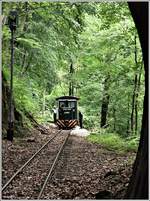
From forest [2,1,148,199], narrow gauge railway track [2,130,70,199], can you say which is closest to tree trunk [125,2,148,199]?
narrow gauge railway track [2,130,70,199]

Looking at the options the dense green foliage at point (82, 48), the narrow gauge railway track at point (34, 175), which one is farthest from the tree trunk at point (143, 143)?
the dense green foliage at point (82, 48)

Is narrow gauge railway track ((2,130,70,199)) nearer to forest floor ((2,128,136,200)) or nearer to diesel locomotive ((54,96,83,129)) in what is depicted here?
forest floor ((2,128,136,200))

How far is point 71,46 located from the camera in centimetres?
2589

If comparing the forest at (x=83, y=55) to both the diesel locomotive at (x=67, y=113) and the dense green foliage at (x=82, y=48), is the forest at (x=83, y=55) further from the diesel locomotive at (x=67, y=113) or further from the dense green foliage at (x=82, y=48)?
the diesel locomotive at (x=67, y=113)

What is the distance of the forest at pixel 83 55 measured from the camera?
20.3 metres

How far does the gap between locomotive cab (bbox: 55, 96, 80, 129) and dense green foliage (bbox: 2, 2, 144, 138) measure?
394 cm

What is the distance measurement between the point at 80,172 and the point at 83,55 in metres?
18.8

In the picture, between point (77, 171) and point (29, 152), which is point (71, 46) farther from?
point (77, 171)

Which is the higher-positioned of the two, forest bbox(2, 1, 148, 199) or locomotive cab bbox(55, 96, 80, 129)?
forest bbox(2, 1, 148, 199)

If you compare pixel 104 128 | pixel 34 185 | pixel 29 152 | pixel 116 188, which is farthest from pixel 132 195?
pixel 104 128

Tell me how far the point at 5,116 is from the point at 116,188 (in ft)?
40.2

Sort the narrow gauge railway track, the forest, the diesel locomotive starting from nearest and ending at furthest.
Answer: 1. the narrow gauge railway track
2. the forest
3. the diesel locomotive

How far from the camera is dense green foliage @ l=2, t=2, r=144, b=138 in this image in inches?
810

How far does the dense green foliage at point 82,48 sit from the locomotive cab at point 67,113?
3.94 m
